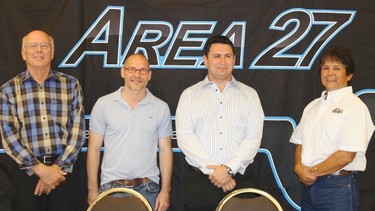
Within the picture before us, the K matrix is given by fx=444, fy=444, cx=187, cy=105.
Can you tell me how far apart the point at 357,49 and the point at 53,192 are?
9.15 ft

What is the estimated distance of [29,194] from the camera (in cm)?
327

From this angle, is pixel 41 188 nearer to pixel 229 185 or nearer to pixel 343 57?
pixel 229 185

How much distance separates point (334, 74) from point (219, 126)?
0.86 meters

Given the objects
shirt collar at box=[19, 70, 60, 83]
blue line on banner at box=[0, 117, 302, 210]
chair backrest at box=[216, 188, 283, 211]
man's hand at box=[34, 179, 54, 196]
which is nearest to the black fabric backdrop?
blue line on banner at box=[0, 117, 302, 210]

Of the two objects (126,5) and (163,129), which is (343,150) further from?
(126,5)

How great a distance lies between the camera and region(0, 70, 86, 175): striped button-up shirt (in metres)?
3.17

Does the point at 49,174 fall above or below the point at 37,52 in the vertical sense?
below

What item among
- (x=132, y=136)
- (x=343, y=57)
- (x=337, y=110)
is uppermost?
(x=343, y=57)

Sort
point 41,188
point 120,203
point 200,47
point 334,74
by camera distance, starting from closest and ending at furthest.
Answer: point 120,203 < point 334,74 < point 41,188 < point 200,47

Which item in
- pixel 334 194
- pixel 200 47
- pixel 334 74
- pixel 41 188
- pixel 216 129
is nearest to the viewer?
pixel 334 194

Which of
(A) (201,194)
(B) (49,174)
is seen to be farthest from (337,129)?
(B) (49,174)

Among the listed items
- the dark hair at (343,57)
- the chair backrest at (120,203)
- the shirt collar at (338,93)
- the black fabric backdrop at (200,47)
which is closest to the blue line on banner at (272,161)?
the black fabric backdrop at (200,47)

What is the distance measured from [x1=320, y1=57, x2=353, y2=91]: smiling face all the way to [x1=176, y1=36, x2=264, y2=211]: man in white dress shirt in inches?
20.7

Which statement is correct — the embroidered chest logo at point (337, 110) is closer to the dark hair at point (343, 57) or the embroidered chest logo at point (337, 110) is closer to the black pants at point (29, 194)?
the dark hair at point (343, 57)
